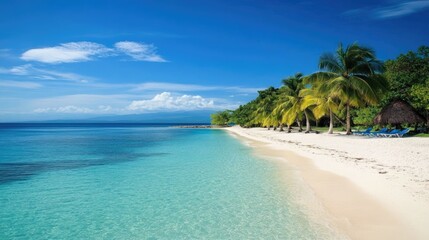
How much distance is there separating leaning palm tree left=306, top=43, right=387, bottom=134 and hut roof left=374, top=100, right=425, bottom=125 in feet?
6.44

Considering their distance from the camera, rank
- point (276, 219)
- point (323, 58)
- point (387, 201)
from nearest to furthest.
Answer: point (276, 219), point (387, 201), point (323, 58)

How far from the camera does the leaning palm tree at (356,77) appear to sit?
79.5 feet

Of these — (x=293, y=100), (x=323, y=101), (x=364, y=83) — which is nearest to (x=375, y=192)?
(x=364, y=83)

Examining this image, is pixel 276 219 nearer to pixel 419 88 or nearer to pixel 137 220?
pixel 137 220

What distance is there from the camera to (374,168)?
1092cm

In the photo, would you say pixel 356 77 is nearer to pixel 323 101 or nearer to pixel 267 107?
pixel 323 101

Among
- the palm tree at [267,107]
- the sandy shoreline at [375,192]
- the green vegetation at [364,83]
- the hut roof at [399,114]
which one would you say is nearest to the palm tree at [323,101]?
the green vegetation at [364,83]

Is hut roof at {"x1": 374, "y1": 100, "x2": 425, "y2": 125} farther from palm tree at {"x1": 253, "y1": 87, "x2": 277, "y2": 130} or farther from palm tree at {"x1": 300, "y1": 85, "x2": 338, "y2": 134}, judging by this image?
palm tree at {"x1": 253, "y1": 87, "x2": 277, "y2": 130}

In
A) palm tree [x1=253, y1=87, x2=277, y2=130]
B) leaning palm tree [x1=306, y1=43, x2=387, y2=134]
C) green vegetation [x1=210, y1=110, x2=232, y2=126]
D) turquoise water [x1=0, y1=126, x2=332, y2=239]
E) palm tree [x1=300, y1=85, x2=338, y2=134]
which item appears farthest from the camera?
green vegetation [x1=210, y1=110, x2=232, y2=126]

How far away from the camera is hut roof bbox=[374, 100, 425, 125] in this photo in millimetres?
25094

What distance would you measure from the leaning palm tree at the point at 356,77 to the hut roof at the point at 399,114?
6.44 feet

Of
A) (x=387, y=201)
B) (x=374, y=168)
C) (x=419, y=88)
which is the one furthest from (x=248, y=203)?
(x=419, y=88)

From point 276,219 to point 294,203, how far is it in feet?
4.37

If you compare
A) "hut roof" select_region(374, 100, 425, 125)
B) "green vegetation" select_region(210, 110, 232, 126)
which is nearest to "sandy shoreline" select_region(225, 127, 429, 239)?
"hut roof" select_region(374, 100, 425, 125)
